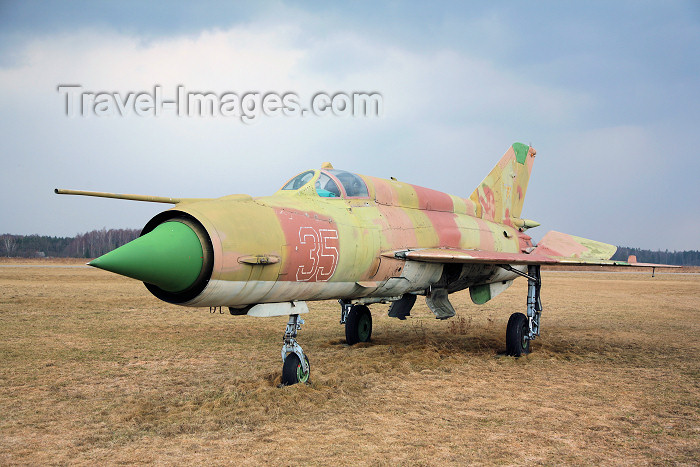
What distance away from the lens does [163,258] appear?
493 cm

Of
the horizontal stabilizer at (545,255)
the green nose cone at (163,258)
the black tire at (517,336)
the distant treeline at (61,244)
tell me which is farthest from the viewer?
the distant treeline at (61,244)

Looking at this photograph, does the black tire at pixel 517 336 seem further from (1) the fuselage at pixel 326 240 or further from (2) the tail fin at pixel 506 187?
(2) the tail fin at pixel 506 187

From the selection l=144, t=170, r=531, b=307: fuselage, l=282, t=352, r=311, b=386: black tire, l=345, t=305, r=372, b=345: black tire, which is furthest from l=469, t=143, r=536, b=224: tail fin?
l=282, t=352, r=311, b=386: black tire

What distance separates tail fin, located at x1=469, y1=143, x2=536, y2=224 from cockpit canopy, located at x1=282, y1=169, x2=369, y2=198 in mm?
4767

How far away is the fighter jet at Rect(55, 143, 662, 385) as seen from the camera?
532cm

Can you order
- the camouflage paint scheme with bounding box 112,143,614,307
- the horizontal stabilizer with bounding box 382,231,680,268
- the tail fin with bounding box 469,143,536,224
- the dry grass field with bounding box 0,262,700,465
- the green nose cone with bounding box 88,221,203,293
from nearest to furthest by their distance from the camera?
the green nose cone with bounding box 88,221,203,293 < the dry grass field with bounding box 0,262,700,465 < the camouflage paint scheme with bounding box 112,143,614,307 < the horizontal stabilizer with bounding box 382,231,680,268 < the tail fin with bounding box 469,143,536,224

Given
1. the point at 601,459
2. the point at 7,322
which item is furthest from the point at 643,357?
the point at 7,322

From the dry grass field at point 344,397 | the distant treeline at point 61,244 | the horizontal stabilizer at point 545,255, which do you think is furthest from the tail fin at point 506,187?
the distant treeline at point 61,244

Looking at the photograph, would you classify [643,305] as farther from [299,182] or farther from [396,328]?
[299,182]

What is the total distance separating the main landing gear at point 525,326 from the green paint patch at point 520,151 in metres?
4.25

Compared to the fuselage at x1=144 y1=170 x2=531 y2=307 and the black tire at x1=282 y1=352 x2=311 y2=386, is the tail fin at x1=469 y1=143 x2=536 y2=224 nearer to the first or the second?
the fuselage at x1=144 y1=170 x2=531 y2=307

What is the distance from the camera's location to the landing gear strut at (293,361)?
6.89 metres

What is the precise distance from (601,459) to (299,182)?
5.29m

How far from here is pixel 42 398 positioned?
6.79m
